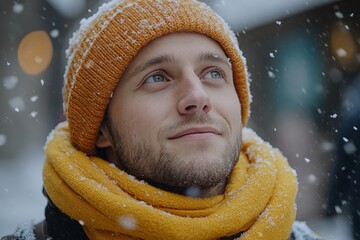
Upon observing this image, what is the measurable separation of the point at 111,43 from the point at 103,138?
0.47 m

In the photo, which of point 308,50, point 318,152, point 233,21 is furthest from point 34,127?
point 318,152

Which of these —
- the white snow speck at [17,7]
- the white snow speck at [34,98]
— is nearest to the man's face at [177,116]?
the white snow speck at [17,7]

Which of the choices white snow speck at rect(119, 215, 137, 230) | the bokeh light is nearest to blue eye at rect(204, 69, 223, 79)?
white snow speck at rect(119, 215, 137, 230)

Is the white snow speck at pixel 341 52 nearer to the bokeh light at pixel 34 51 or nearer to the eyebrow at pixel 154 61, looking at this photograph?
the bokeh light at pixel 34 51

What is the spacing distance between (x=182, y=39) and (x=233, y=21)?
923 centimetres

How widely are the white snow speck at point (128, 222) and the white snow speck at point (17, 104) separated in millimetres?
11421

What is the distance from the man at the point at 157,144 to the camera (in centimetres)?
212

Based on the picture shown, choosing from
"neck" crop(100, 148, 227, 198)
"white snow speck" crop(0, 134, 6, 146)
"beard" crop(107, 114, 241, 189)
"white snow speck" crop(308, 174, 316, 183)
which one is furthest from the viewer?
"white snow speck" crop(0, 134, 6, 146)

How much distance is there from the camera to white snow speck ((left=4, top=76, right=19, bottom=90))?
12862 mm

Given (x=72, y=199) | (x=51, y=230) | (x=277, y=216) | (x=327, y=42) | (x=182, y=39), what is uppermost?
(x=182, y=39)

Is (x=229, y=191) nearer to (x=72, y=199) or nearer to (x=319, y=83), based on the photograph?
(x=72, y=199)

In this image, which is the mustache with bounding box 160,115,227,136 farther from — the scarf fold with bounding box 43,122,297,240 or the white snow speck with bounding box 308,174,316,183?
the white snow speck with bounding box 308,174,316,183

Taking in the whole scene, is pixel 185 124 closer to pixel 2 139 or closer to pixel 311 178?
pixel 311 178

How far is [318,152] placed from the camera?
7.23 meters
